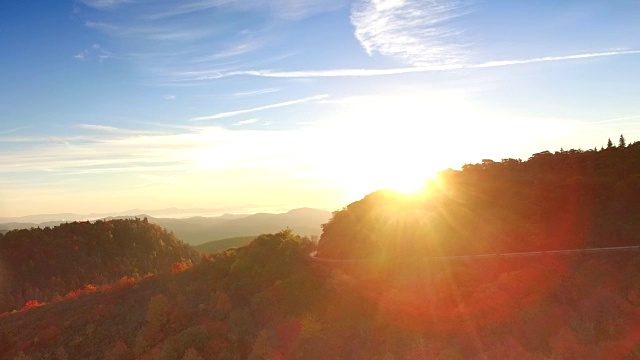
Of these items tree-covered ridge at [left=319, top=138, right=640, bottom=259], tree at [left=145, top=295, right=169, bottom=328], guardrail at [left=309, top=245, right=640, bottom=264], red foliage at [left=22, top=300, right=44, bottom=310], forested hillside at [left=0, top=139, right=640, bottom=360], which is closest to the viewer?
forested hillside at [left=0, top=139, right=640, bottom=360]

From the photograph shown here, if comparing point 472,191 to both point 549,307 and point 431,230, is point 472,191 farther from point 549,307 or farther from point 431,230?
point 549,307

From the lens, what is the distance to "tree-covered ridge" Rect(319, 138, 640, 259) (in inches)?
1201

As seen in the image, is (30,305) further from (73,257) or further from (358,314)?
(73,257)

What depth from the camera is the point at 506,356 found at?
20328 millimetres

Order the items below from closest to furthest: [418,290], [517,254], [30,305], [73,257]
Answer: [418,290], [517,254], [30,305], [73,257]

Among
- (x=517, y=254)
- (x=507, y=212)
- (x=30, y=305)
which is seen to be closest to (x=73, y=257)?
(x=30, y=305)

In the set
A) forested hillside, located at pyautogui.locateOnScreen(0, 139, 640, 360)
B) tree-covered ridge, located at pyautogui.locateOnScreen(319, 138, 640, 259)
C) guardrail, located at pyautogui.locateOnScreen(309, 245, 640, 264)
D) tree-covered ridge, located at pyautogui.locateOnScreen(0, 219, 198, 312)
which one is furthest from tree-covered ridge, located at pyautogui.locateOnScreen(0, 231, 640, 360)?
tree-covered ridge, located at pyautogui.locateOnScreen(0, 219, 198, 312)

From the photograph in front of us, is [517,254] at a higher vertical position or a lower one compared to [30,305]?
higher

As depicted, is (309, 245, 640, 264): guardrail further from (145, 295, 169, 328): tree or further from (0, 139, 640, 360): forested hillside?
(145, 295, 169, 328): tree

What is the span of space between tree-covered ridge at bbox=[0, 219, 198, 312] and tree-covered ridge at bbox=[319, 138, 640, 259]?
110 m

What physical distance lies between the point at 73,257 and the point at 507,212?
164075 mm

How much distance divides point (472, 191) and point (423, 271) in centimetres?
1216

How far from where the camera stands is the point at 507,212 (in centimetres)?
3309

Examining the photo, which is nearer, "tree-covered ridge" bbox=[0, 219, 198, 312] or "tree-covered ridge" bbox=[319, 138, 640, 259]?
"tree-covered ridge" bbox=[319, 138, 640, 259]
